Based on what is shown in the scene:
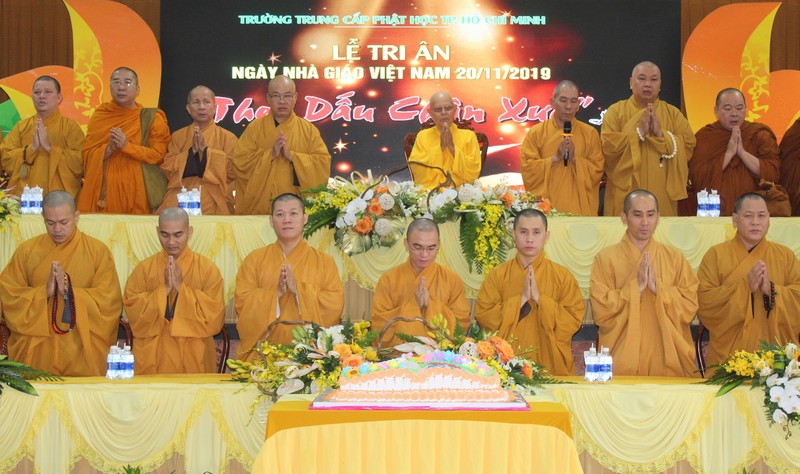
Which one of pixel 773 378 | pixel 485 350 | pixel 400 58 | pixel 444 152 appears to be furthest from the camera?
pixel 400 58

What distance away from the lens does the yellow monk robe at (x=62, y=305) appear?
6734 millimetres

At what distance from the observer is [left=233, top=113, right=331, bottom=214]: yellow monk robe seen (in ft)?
27.9

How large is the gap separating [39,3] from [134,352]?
6221 mm

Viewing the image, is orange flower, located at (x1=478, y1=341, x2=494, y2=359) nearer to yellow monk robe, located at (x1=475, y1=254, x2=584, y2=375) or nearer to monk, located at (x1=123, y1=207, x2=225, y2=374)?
yellow monk robe, located at (x1=475, y1=254, x2=584, y2=375)

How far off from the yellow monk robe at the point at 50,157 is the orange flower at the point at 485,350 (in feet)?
16.1

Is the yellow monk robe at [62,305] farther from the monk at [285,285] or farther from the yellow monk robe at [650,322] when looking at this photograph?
the yellow monk robe at [650,322]

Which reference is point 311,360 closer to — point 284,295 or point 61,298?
point 284,295

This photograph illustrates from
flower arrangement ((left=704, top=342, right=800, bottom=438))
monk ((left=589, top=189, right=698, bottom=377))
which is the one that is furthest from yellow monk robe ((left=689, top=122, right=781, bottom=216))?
flower arrangement ((left=704, top=342, right=800, bottom=438))

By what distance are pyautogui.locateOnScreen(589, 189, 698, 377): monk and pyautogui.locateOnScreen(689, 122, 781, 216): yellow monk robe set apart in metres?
1.94

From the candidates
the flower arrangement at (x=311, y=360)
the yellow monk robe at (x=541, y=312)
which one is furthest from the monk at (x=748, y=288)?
the flower arrangement at (x=311, y=360)

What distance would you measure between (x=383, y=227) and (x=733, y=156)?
3.05 metres

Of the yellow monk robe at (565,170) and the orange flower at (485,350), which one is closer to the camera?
the orange flower at (485,350)

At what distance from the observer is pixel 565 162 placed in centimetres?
852

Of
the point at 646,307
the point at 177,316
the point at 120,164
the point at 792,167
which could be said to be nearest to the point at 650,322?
the point at 646,307
